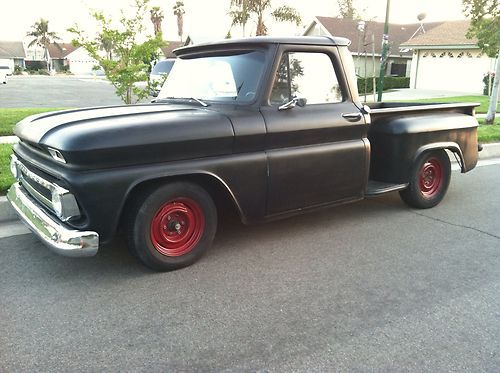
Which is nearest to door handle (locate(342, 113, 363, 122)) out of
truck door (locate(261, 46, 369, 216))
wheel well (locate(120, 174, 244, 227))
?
truck door (locate(261, 46, 369, 216))

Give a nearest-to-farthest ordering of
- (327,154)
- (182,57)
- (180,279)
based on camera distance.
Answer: (180,279), (327,154), (182,57)

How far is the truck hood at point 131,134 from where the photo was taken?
324 centimetres

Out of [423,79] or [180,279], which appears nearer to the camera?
[180,279]

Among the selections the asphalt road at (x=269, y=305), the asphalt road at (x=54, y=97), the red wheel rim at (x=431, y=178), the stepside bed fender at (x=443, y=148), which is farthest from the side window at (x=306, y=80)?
the asphalt road at (x=54, y=97)

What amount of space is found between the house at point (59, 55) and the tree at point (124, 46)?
91.4 metres

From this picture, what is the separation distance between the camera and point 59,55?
9731cm

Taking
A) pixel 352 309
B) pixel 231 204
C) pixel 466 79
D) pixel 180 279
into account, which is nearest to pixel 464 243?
pixel 352 309

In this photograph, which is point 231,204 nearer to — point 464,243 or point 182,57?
point 182,57

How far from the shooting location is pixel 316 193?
14.3ft

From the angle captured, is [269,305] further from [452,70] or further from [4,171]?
[452,70]

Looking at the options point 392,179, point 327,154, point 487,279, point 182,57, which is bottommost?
point 487,279

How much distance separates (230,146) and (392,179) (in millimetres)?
2135

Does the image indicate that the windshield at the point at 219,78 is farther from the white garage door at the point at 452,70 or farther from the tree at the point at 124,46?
the white garage door at the point at 452,70

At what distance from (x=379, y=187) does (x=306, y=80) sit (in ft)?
4.74
